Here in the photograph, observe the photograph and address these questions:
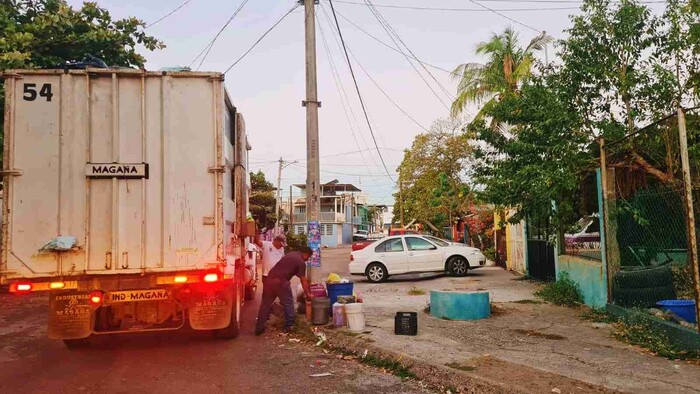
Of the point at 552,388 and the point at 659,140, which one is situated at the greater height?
the point at 659,140

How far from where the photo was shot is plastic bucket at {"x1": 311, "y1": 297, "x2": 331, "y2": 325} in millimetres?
8844

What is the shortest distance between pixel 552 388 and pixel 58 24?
557 inches

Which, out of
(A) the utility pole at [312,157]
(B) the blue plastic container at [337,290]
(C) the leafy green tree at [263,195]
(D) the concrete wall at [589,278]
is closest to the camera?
(D) the concrete wall at [589,278]

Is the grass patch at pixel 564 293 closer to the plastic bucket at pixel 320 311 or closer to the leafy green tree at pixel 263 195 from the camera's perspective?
the plastic bucket at pixel 320 311

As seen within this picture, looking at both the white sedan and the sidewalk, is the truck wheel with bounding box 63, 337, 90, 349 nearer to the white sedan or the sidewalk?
the sidewalk

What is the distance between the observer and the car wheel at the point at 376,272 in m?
17.2

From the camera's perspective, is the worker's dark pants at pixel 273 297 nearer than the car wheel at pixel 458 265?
Yes

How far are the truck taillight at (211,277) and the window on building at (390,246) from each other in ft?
34.9

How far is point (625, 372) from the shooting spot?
5.67 metres

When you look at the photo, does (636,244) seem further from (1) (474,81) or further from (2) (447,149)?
(2) (447,149)

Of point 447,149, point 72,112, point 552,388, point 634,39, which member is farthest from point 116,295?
point 447,149

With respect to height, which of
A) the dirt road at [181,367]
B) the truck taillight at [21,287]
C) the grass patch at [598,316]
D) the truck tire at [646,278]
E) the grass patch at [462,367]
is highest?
the truck taillight at [21,287]

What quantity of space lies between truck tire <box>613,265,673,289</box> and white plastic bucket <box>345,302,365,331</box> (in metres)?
3.98

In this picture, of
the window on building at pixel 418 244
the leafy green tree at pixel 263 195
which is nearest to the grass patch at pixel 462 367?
the window on building at pixel 418 244
